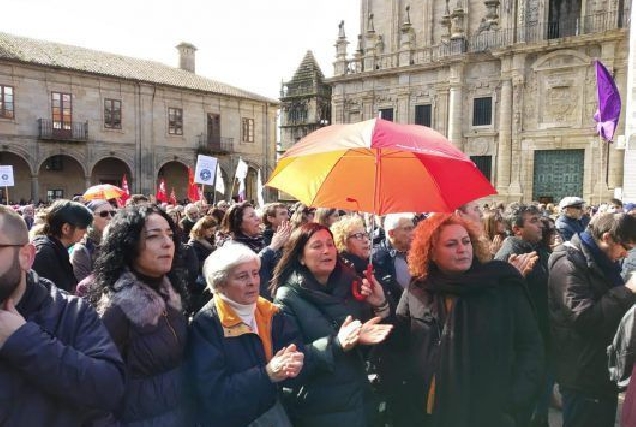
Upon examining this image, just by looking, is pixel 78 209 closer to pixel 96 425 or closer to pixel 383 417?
pixel 96 425

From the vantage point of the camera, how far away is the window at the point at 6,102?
2606cm

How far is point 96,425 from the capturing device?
206 centimetres

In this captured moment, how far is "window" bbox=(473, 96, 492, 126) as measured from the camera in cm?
2598

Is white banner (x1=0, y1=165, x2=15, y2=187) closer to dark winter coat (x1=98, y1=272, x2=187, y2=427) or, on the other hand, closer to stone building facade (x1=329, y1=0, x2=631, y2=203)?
dark winter coat (x1=98, y1=272, x2=187, y2=427)

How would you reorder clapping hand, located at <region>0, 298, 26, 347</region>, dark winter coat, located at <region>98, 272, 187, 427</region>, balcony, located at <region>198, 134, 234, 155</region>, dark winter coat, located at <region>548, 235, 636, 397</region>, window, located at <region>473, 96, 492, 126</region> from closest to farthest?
clapping hand, located at <region>0, 298, 26, 347</region>, dark winter coat, located at <region>98, 272, 187, 427</region>, dark winter coat, located at <region>548, 235, 636, 397</region>, window, located at <region>473, 96, 492, 126</region>, balcony, located at <region>198, 134, 234, 155</region>

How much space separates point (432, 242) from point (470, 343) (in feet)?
2.20

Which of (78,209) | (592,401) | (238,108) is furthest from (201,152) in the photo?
(592,401)

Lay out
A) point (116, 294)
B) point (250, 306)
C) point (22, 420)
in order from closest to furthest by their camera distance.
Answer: point (22, 420) → point (116, 294) → point (250, 306)

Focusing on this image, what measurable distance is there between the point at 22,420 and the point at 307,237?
6.53 feet

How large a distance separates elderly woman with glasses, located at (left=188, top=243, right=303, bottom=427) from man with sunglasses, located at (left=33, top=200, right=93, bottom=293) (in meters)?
2.04

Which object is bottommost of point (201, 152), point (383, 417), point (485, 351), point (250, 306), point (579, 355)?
point (383, 417)

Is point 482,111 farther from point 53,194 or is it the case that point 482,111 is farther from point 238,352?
point 238,352

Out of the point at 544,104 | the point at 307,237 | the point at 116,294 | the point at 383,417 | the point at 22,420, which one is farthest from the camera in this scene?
the point at 544,104

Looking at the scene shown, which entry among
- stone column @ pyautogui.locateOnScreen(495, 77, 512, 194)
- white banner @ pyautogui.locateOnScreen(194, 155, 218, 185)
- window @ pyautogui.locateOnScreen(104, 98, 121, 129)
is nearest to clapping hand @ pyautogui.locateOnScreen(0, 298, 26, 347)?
white banner @ pyautogui.locateOnScreen(194, 155, 218, 185)
